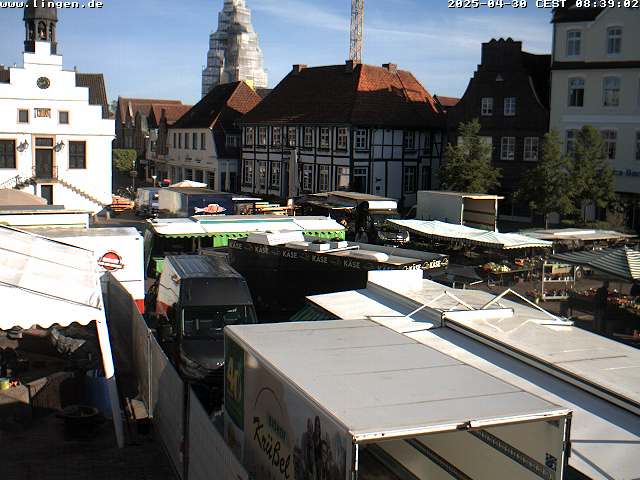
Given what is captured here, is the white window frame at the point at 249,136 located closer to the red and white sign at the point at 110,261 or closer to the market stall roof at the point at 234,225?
the market stall roof at the point at 234,225

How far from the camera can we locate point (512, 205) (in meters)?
41.2

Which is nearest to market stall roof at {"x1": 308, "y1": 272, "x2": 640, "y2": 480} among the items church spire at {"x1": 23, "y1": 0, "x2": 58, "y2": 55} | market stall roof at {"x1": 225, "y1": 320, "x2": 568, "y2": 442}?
market stall roof at {"x1": 225, "y1": 320, "x2": 568, "y2": 442}

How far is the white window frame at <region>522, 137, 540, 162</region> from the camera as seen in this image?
40438 mm

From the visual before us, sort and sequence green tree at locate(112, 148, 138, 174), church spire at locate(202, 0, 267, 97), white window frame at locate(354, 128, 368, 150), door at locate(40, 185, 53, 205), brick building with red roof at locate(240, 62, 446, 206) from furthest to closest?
church spire at locate(202, 0, 267, 97)
green tree at locate(112, 148, 138, 174)
brick building with red roof at locate(240, 62, 446, 206)
white window frame at locate(354, 128, 368, 150)
door at locate(40, 185, 53, 205)

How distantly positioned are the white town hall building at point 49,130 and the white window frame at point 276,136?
434 inches

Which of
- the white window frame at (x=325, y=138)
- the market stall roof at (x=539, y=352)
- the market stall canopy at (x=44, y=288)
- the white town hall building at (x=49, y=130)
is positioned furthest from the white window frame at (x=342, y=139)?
the market stall roof at (x=539, y=352)

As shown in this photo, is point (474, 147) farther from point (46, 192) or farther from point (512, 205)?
point (46, 192)

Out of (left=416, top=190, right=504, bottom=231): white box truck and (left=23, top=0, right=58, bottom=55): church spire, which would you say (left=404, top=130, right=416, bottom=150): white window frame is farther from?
(left=23, top=0, right=58, bottom=55): church spire

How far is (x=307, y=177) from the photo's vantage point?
4866 cm

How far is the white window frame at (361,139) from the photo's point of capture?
45125 mm

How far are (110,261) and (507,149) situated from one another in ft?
93.1

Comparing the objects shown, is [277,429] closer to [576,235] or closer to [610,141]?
[576,235]

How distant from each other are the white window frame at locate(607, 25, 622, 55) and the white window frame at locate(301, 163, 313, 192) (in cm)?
1897

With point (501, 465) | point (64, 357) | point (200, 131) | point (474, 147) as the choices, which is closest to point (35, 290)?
point (64, 357)
